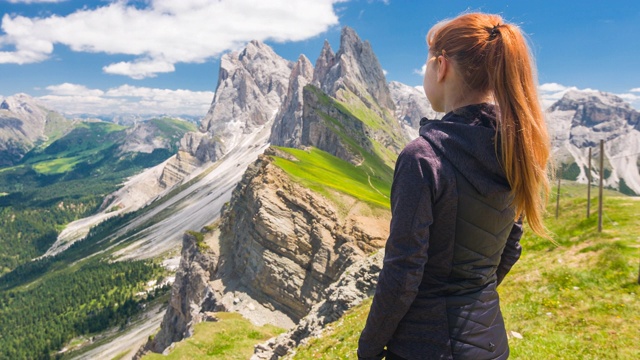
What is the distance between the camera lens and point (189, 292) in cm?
7419

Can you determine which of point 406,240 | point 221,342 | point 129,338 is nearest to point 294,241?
point 221,342

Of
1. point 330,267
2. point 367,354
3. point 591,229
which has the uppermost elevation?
point 367,354

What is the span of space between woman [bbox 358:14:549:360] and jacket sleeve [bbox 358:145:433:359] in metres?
0.01

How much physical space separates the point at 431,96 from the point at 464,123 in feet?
2.81

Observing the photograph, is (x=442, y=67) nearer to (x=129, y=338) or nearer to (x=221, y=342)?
(x=221, y=342)

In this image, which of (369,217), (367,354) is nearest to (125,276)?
(369,217)

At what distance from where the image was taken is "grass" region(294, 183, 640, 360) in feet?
41.4

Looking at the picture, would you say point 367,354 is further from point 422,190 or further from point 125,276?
point 125,276

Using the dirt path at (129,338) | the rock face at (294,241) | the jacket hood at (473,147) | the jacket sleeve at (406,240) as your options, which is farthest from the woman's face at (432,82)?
the dirt path at (129,338)

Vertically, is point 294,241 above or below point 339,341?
Result: below

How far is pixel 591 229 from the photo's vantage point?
1082 inches

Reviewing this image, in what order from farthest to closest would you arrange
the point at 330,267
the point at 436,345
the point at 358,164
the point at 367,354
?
the point at 358,164 → the point at 330,267 → the point at 367,354 → the point at 436,345

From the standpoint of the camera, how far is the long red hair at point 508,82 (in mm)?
3885

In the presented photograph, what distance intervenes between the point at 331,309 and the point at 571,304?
14.4 meters
